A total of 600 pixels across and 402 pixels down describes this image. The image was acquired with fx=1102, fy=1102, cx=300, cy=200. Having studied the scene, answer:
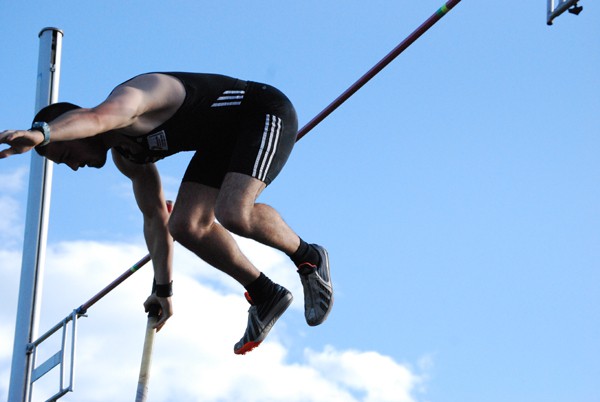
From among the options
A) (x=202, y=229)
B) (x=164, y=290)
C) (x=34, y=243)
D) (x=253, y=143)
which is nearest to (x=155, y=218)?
(x=164, y=290)

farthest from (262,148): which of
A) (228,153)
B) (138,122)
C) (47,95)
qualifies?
(47,95)

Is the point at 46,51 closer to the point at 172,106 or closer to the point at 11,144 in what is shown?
the point at 172,106

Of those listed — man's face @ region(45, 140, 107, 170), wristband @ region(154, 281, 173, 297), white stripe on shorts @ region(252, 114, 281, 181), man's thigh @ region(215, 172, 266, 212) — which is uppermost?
white stripe on shorts @ region(252, 114, 281, 181)

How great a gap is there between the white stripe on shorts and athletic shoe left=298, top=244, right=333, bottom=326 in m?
0.55

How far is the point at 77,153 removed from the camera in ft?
15.4

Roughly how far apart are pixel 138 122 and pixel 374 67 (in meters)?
1.47

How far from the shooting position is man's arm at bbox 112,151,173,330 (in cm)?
526

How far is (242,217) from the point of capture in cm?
470

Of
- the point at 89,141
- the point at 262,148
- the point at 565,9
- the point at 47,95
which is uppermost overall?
the point at 47,95

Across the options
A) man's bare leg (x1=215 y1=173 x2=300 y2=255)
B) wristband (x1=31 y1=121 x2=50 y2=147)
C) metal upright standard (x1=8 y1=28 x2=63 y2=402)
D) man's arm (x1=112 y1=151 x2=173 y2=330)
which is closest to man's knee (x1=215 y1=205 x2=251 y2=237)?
man's bare leg (x1=215 y1=173 x2=300 y2=255)

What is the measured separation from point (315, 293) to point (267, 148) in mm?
760

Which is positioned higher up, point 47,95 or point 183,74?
point 47,95

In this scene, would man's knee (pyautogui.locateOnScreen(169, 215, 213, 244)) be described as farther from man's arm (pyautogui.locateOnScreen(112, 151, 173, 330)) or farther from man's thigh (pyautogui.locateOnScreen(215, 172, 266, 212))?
man's arm (pyautogui.locateOnScreen(112, 151, 173, 330))

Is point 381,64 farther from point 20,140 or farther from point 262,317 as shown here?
point 20,140
